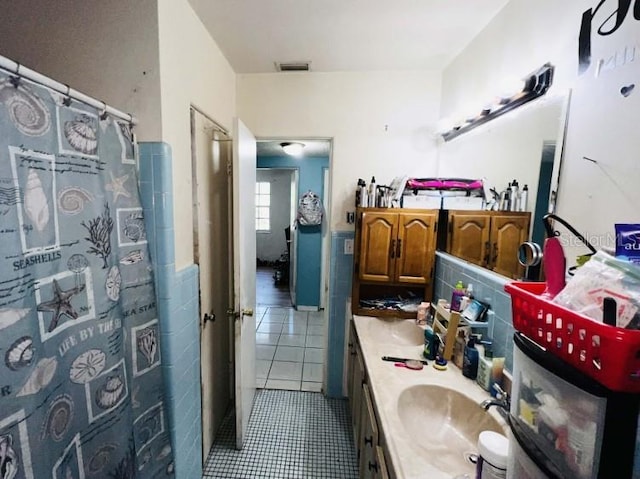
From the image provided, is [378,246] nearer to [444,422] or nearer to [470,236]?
[470,236]

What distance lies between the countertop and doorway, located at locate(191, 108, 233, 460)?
3.06ft

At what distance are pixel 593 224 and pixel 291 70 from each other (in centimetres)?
192

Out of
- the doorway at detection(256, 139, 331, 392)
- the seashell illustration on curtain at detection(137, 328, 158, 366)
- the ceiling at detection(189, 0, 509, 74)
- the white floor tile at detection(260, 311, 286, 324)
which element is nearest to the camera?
the seashell illustration on curtain at detection(137, 328, 158, 366)

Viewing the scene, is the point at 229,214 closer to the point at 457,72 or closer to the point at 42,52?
the point at 42,52

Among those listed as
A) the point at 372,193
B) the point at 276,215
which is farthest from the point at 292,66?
the point at 276,215

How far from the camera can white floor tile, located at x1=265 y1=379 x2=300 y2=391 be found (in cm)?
246

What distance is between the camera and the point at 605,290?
19.1 inches

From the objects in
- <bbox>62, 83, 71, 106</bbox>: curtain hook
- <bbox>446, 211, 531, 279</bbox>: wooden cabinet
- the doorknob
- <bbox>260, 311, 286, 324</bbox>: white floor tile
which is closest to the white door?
the doorknob

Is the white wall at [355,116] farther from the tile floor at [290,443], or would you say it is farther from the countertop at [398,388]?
the tile floor at [290,443]

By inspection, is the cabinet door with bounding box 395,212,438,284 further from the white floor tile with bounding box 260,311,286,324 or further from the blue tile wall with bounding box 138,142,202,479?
the white floor tile with bounding box 260,311,286,324

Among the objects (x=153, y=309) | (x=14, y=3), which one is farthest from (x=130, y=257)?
(x=14, y=3)

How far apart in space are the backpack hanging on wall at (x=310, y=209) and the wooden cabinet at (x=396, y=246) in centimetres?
214

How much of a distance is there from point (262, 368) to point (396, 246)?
1.77 meters

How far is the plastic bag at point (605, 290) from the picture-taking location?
0.44m
